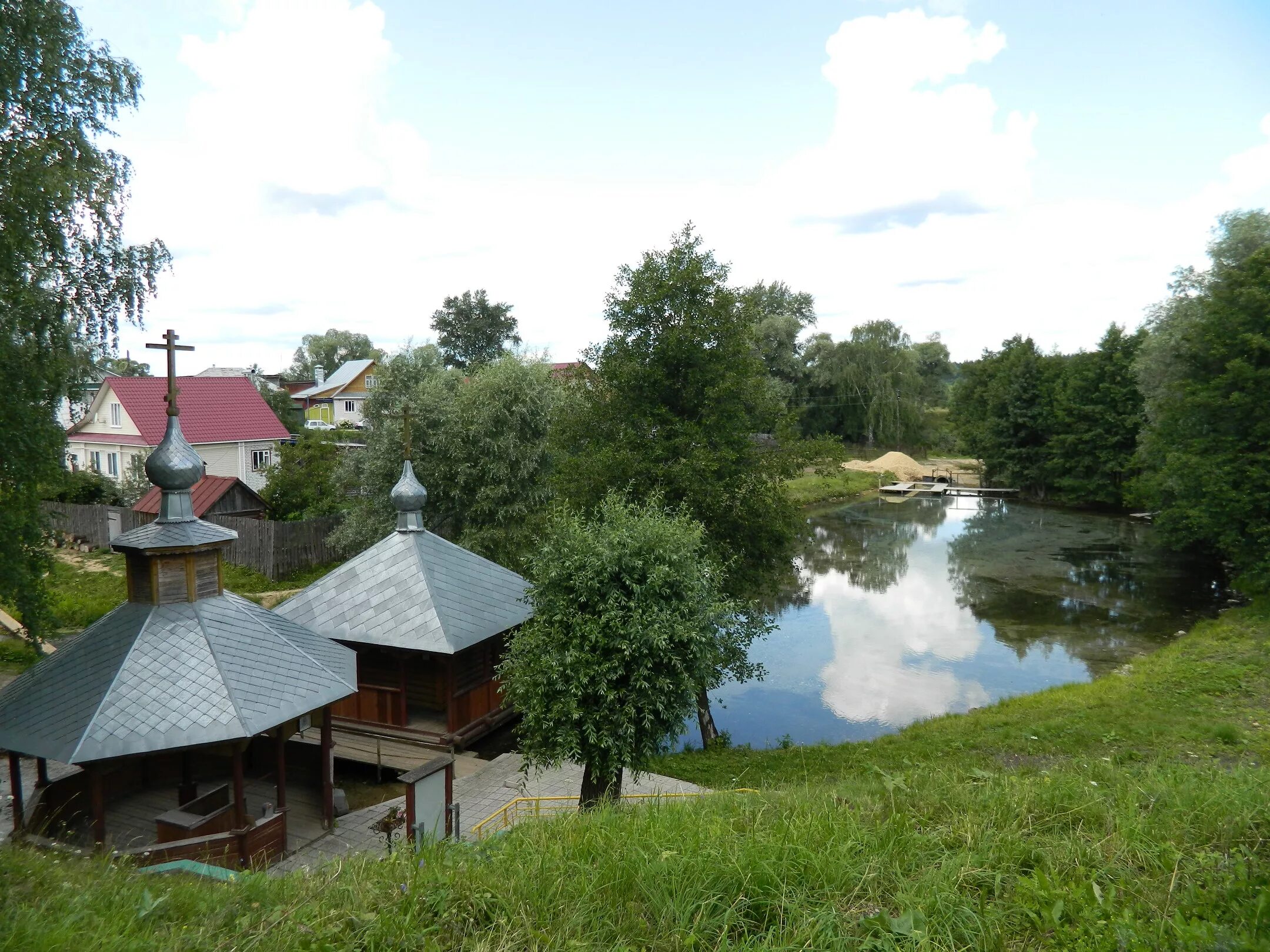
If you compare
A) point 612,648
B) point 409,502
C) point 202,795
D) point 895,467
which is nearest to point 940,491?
point 895,467

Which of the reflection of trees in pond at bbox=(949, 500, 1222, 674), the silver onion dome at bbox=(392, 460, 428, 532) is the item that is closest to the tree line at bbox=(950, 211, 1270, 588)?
the reflection of trees in pond at bbox=(949, 500, 1222, 674)

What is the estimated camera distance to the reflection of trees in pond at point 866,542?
90.9ft

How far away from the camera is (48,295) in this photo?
34.4ft

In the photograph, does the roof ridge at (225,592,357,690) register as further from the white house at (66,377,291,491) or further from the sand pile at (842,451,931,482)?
the sand pile at (842,451,931,482)

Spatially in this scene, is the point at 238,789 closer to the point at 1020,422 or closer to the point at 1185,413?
the point at 1185,413

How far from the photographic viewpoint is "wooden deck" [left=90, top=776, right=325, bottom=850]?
9.35 m

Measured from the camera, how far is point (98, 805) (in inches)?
331

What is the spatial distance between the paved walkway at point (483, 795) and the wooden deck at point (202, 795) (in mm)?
314

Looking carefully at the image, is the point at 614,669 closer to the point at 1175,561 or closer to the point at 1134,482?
the point at 1175,561

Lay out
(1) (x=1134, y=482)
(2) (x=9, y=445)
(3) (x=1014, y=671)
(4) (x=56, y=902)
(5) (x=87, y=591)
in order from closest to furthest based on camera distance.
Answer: (4) (x=56, y=902) → (2) (x=9, y=445) → (3) (x=1014, y=671) → (5) (x=87, y=591) → (1) (x=1134, y=482)

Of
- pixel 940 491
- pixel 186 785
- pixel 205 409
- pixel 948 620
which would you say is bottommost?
pixel 948 620

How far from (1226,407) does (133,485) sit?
34010 mm

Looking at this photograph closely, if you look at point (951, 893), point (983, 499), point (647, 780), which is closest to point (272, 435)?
point (647, 780)

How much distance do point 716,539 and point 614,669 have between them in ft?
17.1
